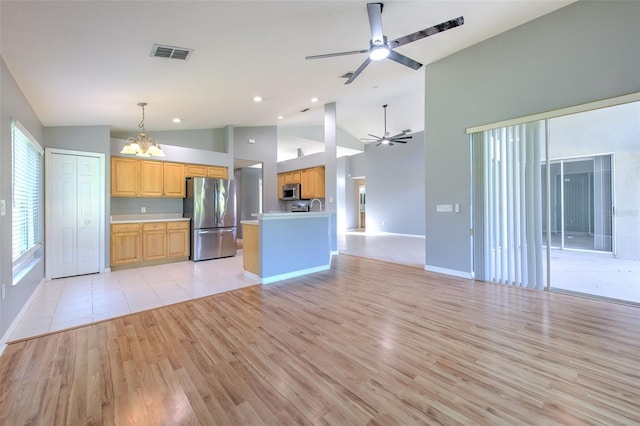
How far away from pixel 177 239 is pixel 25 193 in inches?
98.0

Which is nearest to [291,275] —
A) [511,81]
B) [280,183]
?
[511,81]

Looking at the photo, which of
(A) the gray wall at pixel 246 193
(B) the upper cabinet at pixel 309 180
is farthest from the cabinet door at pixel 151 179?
(A) the gray wall at pixel 246 193

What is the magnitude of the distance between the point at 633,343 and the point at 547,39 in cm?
339

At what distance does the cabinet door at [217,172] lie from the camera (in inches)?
245

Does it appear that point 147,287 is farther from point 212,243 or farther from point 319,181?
point 319,181

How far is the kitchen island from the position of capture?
3939 mm

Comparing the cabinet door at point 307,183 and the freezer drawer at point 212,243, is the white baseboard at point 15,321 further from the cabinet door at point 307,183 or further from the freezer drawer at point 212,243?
the cabinet door at point 307,183

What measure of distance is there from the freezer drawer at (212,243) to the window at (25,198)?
225 cm

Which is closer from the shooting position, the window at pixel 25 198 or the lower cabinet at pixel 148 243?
the window at pixel 25 198

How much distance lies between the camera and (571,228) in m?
6.02

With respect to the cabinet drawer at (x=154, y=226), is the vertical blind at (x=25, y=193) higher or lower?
higher

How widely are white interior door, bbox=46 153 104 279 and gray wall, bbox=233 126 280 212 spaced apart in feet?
10.4

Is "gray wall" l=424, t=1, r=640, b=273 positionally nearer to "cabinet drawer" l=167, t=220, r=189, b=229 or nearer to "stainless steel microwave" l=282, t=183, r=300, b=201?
"stainless steel microwave" l=282, t=183, r=300, b=201

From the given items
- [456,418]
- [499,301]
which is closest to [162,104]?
[456,418]
